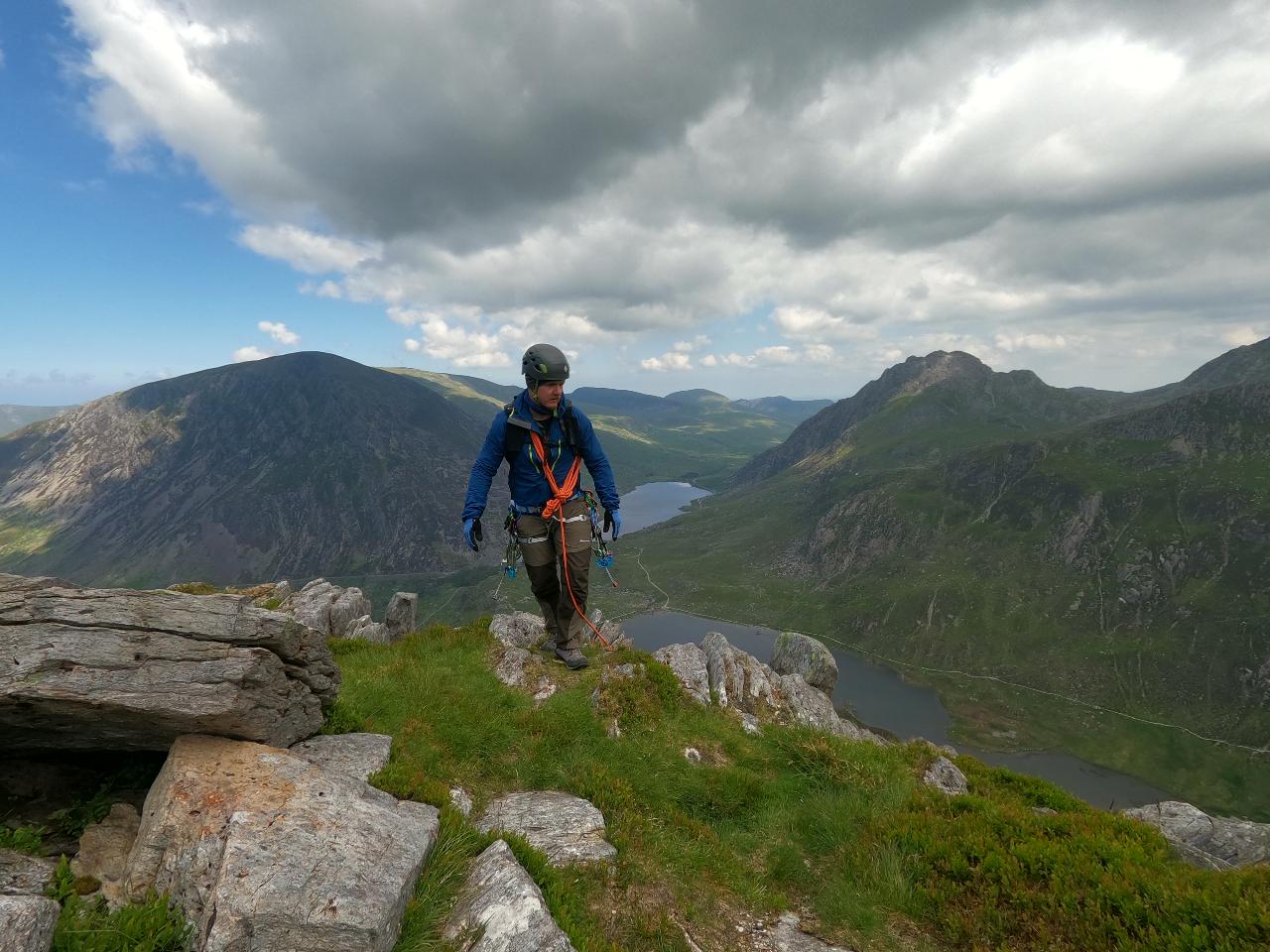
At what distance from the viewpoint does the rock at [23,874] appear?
515 cm

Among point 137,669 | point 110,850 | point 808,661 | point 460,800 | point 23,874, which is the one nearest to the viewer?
point 23,874

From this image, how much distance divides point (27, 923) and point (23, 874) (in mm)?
1382

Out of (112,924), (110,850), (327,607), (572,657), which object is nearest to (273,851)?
(112,924)

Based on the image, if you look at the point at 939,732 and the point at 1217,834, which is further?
the point at 939,732

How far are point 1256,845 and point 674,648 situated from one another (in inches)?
677

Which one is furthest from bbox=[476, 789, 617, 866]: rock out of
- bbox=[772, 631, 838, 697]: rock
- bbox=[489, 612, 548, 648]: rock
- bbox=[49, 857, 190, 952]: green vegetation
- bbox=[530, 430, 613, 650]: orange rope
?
bbox=[772, 631, 838, 697]: rock

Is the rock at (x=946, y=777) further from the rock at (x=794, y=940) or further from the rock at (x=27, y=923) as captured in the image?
the rock at (x=27, y=923)

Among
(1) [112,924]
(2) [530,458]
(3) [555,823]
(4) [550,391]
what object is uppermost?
(4) [550,391]

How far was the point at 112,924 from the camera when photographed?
5047 mm

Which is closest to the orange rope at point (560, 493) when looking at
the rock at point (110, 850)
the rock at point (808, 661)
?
the rock at point (110, 850)

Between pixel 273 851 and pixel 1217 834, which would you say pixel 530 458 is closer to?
pixel 273 851

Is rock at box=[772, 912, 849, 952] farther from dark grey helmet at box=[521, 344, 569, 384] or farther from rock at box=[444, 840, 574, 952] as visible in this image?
dark grey helmet at box=[521, 344, 569, 384]

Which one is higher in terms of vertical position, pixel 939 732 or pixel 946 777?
pixel 946 777

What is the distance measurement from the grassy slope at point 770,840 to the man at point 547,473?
3.41m
